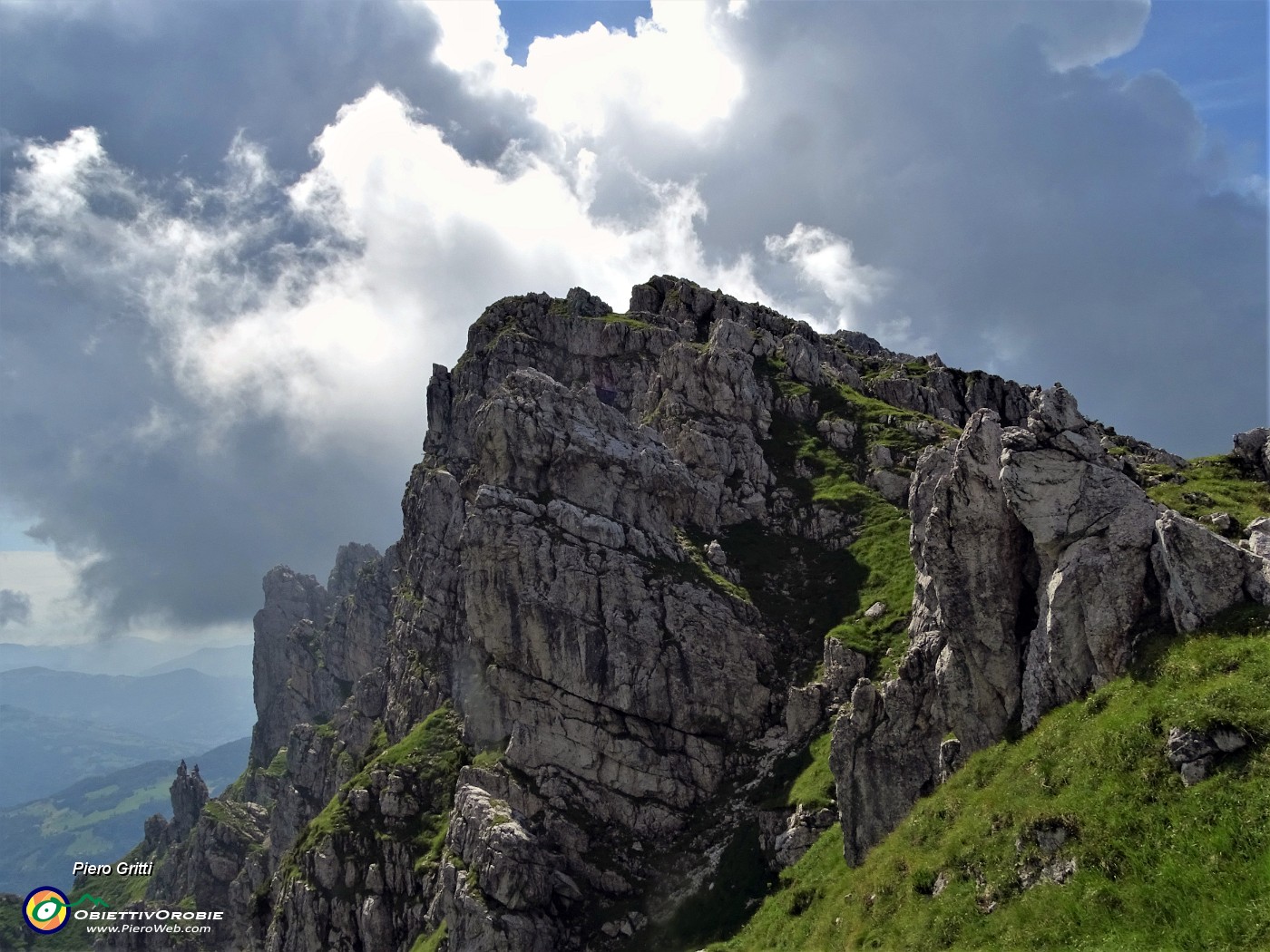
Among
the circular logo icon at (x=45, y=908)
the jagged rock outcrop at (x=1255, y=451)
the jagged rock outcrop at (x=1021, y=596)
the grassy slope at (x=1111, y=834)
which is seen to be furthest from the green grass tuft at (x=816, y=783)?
the circular logo icon at (x=45, y=908)

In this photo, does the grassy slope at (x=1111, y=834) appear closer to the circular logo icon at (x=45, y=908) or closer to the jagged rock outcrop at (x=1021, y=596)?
the jagged rock outcrop at (x=1021, y=596)

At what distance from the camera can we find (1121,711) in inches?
1361

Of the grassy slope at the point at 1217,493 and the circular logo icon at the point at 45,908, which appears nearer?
the grassy slope at the point at 1217,493

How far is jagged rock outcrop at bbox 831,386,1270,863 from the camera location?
37156 millimetres

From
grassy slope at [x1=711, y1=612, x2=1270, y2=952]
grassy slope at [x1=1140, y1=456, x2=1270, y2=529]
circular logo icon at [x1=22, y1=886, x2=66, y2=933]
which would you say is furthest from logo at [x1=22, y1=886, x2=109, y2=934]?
grassy slope at [x1=1140, y1=456, x2=1270, y2=529]

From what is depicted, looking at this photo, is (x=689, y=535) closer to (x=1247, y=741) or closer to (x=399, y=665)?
(x=399, y=665)

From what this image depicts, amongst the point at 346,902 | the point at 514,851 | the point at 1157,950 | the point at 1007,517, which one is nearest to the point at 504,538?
the point at 514,851

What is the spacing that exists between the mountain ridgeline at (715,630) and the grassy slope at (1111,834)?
1425 millimetres

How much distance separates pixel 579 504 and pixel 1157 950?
261 ft

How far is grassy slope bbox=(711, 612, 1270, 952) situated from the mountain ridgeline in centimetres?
142

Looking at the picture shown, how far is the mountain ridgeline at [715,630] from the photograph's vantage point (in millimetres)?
43062

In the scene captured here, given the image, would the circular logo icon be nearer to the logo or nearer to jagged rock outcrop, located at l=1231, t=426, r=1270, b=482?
the logo

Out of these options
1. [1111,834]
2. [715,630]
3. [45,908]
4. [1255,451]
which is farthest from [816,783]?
[45,908]

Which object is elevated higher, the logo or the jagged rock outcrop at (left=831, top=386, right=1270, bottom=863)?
the jagged rock outcrop at (left=831, top=386, right=1270, bottom=863)
